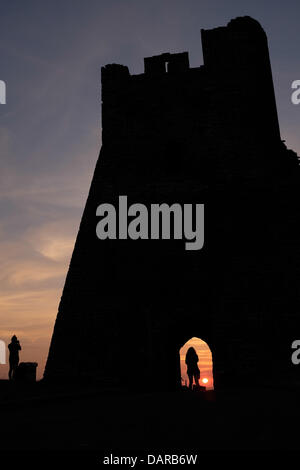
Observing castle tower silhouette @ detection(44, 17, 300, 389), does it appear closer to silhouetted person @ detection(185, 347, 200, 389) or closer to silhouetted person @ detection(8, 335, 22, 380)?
silhouetted person @ detection(185, 347, 200, 389)

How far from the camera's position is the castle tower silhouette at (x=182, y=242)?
14.8m

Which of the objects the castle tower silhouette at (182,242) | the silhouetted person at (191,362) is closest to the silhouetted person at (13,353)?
the castle tower silhouette at (182,242)

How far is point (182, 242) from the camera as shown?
16.2m

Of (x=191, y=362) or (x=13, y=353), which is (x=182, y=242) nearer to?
(x=191, y=362)

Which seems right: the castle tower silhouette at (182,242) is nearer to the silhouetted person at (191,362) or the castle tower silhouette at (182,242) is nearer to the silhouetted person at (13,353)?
the silhouetted person at (191,362)

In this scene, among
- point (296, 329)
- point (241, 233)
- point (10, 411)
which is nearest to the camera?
point (10, 411)

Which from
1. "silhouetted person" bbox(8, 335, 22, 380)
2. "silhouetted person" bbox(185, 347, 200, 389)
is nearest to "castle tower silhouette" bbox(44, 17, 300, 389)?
"silhouetted person" bbox(185, 347, 200, 389)

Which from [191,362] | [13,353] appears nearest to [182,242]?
[191,362]

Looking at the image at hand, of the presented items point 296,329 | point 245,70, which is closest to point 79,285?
point 296,329

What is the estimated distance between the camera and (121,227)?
54.6 feet

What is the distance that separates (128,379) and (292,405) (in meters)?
8.25

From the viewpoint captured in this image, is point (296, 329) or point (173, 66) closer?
point (296, 329)

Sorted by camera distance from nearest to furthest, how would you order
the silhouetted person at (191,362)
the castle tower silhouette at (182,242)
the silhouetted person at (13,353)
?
the castle tower silhouette at (182,242)
the silhouetted person at (13,353)
the silhouetted person at (191,362)

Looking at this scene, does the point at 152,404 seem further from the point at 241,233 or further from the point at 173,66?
the point at 173,66
